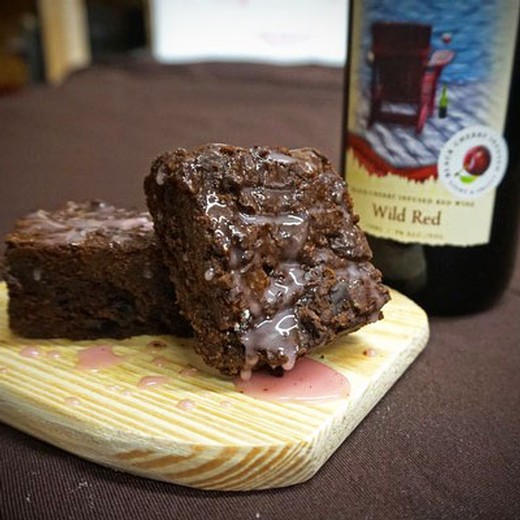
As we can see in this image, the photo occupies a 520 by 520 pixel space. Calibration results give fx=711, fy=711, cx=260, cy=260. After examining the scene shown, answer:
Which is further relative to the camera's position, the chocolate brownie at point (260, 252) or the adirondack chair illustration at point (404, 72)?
the adirondack chair illustration at point (404, 72)

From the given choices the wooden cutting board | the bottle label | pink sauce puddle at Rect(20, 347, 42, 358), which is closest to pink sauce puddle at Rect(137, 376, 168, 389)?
the wooden cutting board

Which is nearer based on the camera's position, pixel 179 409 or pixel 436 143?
pixel 179 409

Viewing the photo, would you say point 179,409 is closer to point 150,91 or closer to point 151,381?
point 151,381

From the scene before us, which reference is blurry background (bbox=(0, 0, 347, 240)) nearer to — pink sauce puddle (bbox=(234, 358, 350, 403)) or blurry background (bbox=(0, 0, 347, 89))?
blurry background (bbox=(0, 0, 347, 89))

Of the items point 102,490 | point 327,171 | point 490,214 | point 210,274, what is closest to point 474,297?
point 490,214

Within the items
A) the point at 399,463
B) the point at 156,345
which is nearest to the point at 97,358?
the point at 156,345

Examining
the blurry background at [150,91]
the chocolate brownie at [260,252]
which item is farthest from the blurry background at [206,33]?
the chocolate brownie at [260,252]

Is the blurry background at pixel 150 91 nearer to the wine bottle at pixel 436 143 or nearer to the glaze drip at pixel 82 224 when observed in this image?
the glaze drip at pixel 82 224
